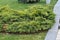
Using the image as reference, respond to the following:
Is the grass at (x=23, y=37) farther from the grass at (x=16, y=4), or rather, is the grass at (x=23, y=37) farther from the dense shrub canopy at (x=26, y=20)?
the grass at (x=16, y=4)

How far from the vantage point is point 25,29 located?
276 inches

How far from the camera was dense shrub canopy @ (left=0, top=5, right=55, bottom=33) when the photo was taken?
707 centimetres

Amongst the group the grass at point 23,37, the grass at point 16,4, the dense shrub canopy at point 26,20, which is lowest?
the grass at point 23,37

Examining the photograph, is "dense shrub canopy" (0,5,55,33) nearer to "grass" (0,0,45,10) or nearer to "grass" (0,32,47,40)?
"grass" (0,32,47,40)

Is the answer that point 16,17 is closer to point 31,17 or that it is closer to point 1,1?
point 31,17

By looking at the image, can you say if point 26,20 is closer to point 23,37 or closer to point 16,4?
point 23,37

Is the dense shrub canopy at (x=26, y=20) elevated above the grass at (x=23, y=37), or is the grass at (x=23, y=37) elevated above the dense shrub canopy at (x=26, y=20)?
the dense shrub canopy at (x=26, y=20)

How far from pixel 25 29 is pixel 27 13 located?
89 cm

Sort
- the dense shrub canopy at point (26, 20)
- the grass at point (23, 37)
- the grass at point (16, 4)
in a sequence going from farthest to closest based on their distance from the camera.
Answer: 1. the grass at point (16, 4)
2. the dense shrub canopy at point (26, 20)
3. the grass at point (23, 37)

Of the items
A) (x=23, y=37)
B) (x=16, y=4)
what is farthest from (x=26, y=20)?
(x=16, y=4)

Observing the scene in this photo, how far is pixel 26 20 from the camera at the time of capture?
7.48m

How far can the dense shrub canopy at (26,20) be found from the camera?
707 cm

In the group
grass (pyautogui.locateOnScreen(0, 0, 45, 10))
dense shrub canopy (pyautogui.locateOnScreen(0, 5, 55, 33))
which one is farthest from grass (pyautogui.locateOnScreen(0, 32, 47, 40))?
grass (pyautogui.locateOnScreen(0, 0, 45, 10))

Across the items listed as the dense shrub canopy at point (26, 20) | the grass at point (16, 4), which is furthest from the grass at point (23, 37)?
the grass at point (16, 4)
